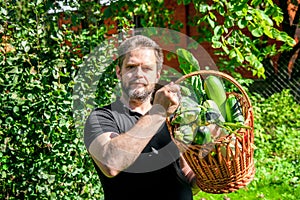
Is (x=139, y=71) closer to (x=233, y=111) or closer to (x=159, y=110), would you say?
(x=159, y=110)

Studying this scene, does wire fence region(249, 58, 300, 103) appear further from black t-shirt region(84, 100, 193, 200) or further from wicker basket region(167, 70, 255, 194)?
wicker basket region(167, 70, 255, 194)

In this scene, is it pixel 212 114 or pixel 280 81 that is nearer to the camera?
pixel 212 114

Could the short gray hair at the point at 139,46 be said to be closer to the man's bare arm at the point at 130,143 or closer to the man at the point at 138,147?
the man at the point at 138,147

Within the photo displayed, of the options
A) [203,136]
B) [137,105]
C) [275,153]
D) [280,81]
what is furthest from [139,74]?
[280,81]

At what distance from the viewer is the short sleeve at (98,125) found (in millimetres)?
2025

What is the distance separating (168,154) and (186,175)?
146 mm

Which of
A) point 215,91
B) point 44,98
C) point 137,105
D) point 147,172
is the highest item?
point 215,91

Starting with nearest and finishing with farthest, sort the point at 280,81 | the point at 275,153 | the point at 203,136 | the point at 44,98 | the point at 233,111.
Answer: the point at 203,136, the point at 233,111, the point at 44,98, the point at 275,153, the point at 280,81

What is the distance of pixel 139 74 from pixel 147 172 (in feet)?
1.35

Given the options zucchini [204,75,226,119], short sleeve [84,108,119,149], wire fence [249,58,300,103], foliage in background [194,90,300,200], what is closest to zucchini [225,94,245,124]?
zucchini [204,75,226,119]

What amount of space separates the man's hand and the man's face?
0.85ft

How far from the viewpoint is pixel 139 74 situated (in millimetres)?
2057

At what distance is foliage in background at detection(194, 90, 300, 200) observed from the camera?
4652mm

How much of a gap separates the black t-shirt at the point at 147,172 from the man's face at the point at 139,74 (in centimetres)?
16
